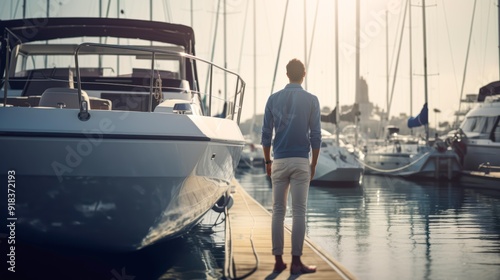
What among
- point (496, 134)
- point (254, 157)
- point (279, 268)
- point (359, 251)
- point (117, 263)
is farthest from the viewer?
point (254, 157)

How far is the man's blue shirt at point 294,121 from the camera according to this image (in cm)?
548

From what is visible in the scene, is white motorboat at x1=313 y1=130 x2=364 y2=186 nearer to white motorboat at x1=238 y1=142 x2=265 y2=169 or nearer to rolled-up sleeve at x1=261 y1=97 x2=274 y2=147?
rolled-up sleeve at x1=261 y1=97 x2=274 y2=147

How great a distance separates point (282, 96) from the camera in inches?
219

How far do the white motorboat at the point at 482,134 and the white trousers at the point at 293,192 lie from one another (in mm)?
18272

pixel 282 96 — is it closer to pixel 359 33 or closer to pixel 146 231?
pixel 146 231

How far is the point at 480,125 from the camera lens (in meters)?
24.5

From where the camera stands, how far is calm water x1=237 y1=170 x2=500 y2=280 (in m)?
6.27

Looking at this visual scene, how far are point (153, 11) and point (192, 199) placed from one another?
11.9 m

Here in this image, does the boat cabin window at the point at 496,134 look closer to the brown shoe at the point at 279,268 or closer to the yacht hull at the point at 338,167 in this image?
the yacht hull at the point at 338,167

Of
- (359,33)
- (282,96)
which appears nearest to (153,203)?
(282,96)

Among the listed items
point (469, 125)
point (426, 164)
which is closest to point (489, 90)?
point (469, 125)

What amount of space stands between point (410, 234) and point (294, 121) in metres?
4.24

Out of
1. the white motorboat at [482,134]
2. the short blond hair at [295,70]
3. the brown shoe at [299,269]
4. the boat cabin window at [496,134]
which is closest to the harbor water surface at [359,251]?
the brown shoe at [299,269]

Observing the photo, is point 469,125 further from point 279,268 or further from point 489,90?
point 279,268
